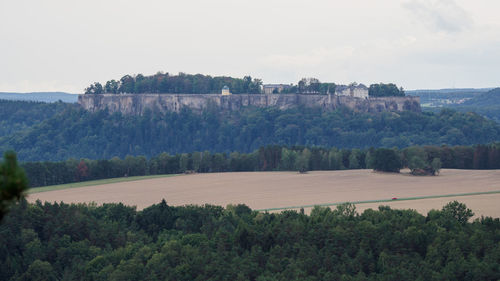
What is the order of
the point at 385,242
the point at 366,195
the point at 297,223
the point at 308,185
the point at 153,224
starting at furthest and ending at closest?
the point at 308,185
the point at 366,195
the point at 153,224
the point at 297,223
the point at 385,242

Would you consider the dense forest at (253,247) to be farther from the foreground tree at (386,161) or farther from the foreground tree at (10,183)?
the foreground tree at (386,161)

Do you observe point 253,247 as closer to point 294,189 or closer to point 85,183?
point 294,189

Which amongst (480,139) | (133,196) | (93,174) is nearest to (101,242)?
(133,196)

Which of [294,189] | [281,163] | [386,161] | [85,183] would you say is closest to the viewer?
[294,189]

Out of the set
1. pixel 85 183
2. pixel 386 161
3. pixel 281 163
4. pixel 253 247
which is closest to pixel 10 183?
pixel 253 247

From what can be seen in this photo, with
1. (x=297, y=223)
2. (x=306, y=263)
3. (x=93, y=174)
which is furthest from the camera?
(x=93, y=174)

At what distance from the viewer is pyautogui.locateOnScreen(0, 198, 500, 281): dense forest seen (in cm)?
4944

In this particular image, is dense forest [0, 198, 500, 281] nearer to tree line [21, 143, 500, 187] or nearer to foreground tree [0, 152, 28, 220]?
foreground tree [0, 152, 28, 220]

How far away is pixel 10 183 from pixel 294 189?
319 feet

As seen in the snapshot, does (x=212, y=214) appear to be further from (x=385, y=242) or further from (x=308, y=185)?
(x=308, y=185)

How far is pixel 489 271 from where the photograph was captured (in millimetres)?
46375

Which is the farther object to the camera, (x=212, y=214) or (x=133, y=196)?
(x=133, y=196)

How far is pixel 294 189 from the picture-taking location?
10881 centimetres

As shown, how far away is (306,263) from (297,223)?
1068 cm
